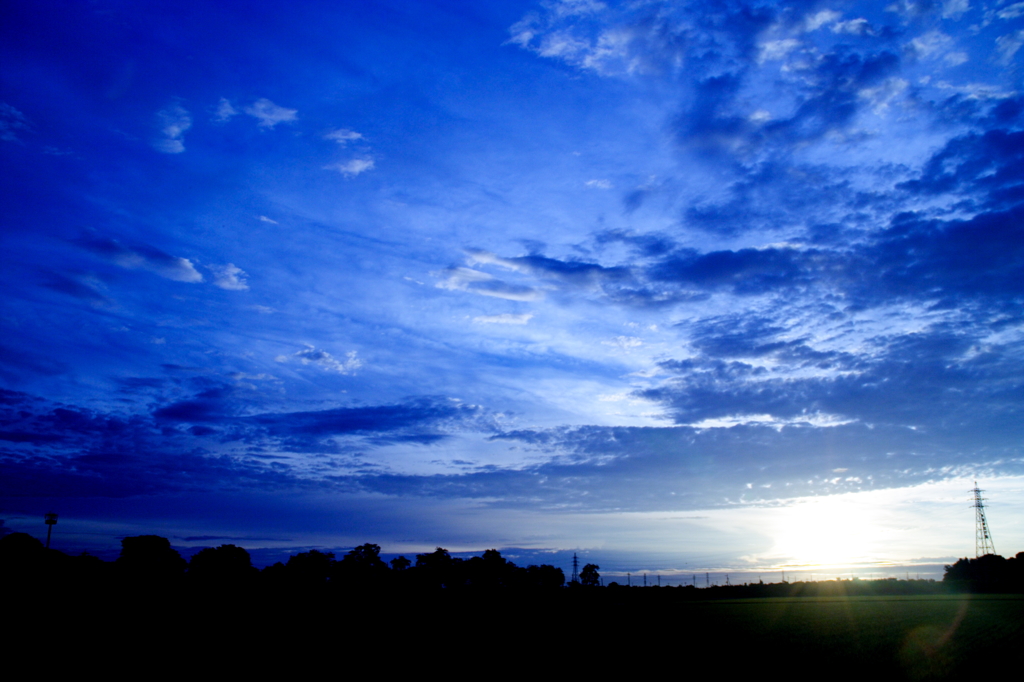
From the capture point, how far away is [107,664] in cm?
2322

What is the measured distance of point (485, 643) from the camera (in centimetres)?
3312

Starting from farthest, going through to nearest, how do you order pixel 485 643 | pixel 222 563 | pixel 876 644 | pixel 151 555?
pixel 222 563 < pixel 151 555 < pixel 485 643 < pixel 876 644

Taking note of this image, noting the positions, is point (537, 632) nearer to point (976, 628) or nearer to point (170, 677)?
point (170, 677)

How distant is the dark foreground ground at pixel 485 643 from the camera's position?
2358 cm

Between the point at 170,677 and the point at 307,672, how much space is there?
4626 millimetres

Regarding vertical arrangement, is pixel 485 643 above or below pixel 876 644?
below

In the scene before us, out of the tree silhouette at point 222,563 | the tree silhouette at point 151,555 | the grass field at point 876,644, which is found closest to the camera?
the grass field at point 876,644

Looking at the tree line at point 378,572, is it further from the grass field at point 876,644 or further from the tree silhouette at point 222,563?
the grass field at point 876,644

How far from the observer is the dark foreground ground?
2358 cm

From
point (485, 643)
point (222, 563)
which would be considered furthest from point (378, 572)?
point (485, 643)

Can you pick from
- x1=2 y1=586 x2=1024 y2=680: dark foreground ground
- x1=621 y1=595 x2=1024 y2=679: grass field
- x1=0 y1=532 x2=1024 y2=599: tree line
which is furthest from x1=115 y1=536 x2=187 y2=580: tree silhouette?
x1=621 y1=595 x2=1024 y2=679: grass field

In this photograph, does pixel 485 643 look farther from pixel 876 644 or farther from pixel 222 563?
pixel 222 563

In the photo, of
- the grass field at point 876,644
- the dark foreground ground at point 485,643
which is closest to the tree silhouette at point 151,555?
the dark foreground ground at point 485,643

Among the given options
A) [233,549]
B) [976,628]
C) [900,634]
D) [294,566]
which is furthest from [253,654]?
[294,566]
